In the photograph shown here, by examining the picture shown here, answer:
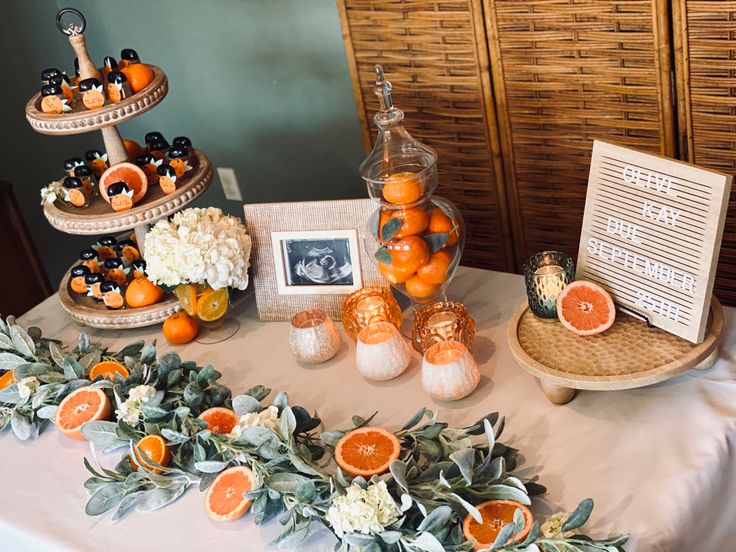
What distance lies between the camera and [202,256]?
1548 millimetres

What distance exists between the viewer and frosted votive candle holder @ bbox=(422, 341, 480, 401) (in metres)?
1.33

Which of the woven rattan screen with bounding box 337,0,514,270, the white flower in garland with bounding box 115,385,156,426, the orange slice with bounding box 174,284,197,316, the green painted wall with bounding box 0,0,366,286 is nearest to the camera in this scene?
the white flower in garland with bounding box 115,385,156,426

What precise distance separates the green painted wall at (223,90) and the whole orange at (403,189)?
3.85ft

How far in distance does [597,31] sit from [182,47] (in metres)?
1.50

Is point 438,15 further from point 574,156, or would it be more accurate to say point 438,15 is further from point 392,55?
point 574,156

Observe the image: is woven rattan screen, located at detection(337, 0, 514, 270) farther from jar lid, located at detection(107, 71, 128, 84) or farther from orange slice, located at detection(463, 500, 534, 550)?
orange slice, located at detection(463, 500, 534, 550)

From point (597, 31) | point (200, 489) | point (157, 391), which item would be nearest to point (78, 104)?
point (157, 391)

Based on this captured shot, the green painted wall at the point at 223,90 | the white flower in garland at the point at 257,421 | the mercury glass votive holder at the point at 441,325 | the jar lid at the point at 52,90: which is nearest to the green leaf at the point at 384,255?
the mercury glass votive holder at the point at 441,325

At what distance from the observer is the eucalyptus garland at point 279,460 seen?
1064mm

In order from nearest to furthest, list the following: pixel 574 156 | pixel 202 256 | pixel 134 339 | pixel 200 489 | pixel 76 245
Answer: pixel 200 489 → pixel 202 256 → pixel 134 339 → pixel 574 156 → pixel 76 245

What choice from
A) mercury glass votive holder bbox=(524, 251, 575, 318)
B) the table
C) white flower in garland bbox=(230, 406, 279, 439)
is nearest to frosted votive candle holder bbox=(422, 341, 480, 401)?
the table

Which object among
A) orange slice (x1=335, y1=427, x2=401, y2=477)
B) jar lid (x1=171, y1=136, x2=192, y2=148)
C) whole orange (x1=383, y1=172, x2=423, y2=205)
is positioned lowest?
orange slice (x1=335, y1=427, x2=401, y2=477)

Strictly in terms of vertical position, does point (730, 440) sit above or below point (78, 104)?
below

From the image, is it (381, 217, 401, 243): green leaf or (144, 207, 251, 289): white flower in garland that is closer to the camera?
(381, 217, 401, 243): green leaf
